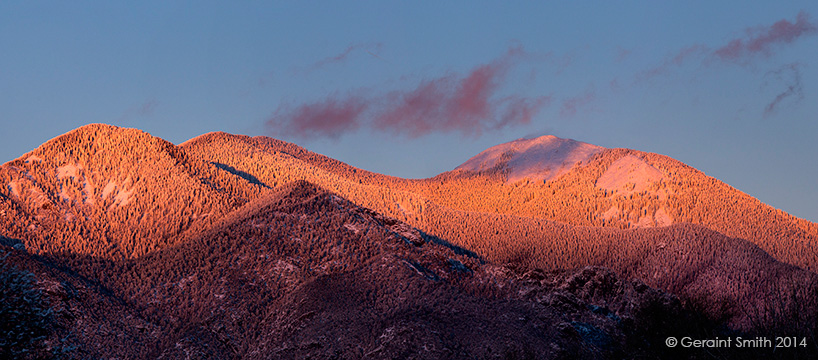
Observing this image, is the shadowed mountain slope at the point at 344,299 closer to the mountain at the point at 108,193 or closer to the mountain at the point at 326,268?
the mountain at the point at 326,268

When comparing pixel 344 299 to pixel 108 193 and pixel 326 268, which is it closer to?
pixel 326 268

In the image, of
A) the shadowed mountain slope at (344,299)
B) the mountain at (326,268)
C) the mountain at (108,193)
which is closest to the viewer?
the shadowed mountain slope at (344,299)

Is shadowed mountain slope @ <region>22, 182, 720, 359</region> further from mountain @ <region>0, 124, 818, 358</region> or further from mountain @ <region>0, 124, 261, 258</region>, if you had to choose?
mountain @ <region>0, 124, 261, 258</region>

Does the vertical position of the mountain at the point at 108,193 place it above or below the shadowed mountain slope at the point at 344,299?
above

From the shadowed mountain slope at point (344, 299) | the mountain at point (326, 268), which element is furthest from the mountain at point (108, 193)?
the shadowed mountain slope at point (344, 299)

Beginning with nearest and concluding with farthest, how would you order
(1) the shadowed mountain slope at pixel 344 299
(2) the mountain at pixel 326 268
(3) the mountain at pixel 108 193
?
(1) the shadowed mountain slope at pixel 344 299, (2) the mountain at pixel 326 268, (3) the mountain at pixel 108 193

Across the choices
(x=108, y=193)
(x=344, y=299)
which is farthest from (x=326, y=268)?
(x=108, y=193)

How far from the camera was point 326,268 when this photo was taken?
11825 centimetres

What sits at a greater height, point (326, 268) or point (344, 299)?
point (326, 268)

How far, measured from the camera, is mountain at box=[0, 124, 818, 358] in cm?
10012

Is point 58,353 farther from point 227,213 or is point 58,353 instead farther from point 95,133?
point 95,133

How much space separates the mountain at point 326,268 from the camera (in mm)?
100125

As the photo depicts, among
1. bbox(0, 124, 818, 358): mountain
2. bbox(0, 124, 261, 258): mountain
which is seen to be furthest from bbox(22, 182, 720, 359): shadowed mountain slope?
bbox(0, 124, 261, 258): mountain

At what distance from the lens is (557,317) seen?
120 metres
